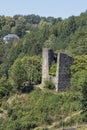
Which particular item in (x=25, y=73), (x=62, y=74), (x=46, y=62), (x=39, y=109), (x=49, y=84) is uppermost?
(x=46, y=62)

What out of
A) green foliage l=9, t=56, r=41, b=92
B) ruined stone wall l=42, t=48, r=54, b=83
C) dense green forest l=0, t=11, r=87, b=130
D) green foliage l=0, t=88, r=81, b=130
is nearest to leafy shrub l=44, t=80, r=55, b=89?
dense green forest l=0, t=11, r=87, b=130

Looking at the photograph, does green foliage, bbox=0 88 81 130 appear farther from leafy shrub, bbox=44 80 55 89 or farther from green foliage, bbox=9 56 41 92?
green foliage, bbox=9 56 41 92

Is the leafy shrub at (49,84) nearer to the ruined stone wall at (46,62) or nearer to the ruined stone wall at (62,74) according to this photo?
the ruined stone wall at (46,62)

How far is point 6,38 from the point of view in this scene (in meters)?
115

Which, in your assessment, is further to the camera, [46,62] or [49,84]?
[46,62]

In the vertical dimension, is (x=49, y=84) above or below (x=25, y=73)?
below

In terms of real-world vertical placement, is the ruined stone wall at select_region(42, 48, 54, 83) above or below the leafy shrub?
above

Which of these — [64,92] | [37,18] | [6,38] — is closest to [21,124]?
[64,92]

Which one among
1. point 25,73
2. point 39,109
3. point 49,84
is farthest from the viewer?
point 25,73

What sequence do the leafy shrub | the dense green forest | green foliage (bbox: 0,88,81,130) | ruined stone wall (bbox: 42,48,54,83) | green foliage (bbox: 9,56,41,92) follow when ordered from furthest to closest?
green foliage (bbox: 9,56,41,92)
ruined stone wall (bbox: 42,48,54,83)
the leafy shrub
green foliage (bbox: 0,88,81,130)
the dense green forest

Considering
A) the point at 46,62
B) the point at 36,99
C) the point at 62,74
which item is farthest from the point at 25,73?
the point at 62,74

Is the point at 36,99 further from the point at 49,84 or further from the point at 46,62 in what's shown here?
the point at 46,62

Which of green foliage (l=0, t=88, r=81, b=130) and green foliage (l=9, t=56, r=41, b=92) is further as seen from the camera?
green foliage (l=9, t=56, r=41, b=92)

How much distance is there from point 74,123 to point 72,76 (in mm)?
5036
